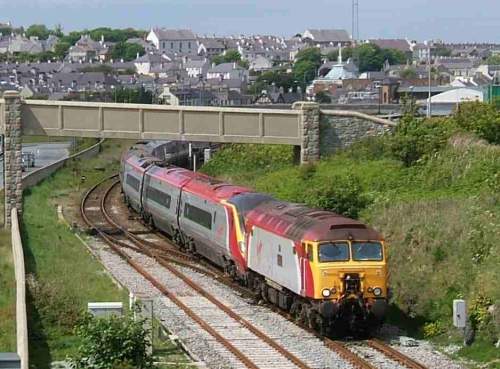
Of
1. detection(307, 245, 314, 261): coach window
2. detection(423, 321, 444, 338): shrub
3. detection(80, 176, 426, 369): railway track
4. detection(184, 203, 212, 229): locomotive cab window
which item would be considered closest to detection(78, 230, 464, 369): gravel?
detection(80, 176, 426, 369): railway track

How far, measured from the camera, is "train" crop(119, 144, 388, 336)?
75.5 ft

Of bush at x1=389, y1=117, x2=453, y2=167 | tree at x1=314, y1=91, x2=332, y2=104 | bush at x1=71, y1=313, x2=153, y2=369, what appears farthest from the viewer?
tree at x1=314, y1=91, x2=332, y2=104

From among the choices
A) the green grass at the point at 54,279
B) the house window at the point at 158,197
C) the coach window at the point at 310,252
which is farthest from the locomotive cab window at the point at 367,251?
the house window at the point at 158,197

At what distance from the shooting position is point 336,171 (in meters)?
40.9

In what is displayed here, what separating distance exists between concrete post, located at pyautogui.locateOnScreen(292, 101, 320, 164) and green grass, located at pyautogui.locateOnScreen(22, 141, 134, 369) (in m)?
8.97

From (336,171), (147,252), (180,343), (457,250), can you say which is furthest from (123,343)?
(336,171)

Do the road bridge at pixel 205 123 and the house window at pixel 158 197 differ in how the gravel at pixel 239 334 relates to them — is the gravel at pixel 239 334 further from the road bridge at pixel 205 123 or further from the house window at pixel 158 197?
the road bridge at pixel 205 123

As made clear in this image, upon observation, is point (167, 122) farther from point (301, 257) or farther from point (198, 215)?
point (301, 257)

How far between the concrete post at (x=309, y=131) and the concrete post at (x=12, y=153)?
32.9 ft

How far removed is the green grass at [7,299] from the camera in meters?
23.0

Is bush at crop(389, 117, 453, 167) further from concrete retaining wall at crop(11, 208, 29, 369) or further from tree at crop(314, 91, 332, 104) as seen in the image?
tree at crop(314, 91, 332, 104)

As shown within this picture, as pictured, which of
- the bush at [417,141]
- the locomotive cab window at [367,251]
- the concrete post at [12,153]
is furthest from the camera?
the concrete post at [12,153]

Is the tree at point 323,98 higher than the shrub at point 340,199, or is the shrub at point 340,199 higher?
the shrub at point 340,199

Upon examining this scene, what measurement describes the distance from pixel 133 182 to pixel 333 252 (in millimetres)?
24345
